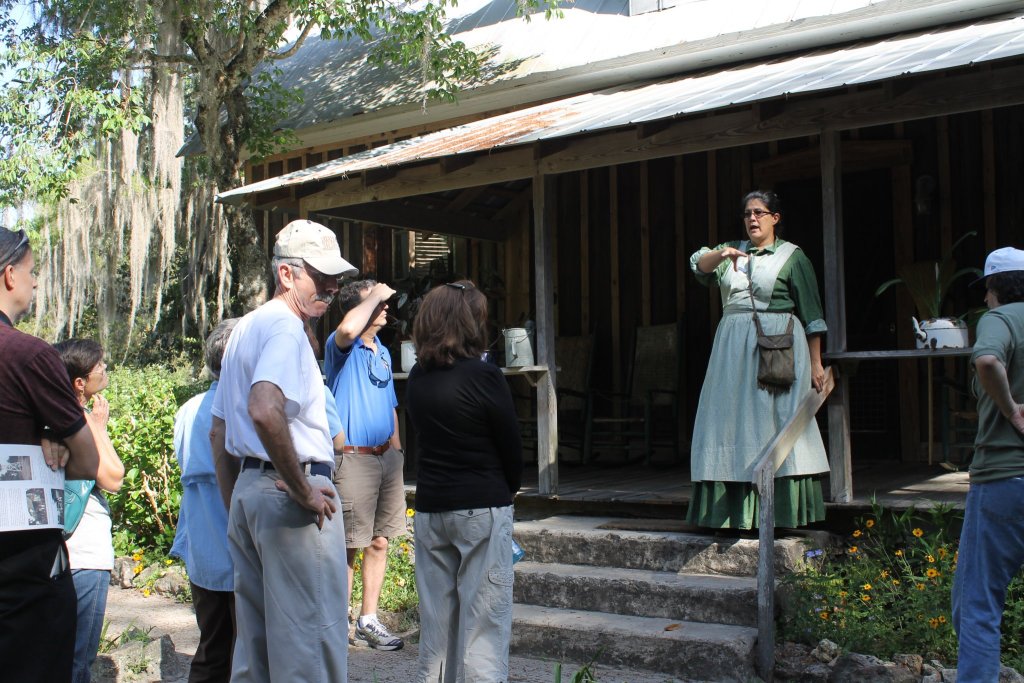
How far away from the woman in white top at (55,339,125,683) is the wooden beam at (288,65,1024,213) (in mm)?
3597

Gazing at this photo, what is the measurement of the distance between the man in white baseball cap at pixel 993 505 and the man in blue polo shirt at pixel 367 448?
2.70 meters

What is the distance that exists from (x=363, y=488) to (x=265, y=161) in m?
6.59

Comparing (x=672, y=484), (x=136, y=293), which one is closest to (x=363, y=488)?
(x=672, y=484)

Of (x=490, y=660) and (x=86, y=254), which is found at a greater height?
(x=86, y=254)

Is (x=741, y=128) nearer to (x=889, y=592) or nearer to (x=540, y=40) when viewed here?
(x=889, y=592)

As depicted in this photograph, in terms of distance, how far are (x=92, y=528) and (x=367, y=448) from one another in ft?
5.53

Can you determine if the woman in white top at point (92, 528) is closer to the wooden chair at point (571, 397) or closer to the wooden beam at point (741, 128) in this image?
the wooden beam at point (741, 128)

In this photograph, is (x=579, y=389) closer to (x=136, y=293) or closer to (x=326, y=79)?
(x=326, y=79)

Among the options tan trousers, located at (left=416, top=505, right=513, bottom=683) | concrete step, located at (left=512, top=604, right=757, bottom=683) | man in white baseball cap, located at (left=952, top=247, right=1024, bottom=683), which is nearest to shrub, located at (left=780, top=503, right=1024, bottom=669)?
concrete step, located at (left=512, top=604, right=757, bottom=683)

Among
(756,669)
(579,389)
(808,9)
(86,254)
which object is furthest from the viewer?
(86,254)

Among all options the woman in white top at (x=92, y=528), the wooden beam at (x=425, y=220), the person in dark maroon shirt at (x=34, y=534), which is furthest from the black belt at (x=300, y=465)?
the wooden beam at (x=425, y=220)

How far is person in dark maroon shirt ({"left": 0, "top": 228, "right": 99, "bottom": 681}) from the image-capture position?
2.47m

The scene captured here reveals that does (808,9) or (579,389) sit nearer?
(808,9)

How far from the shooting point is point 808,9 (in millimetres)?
8117
